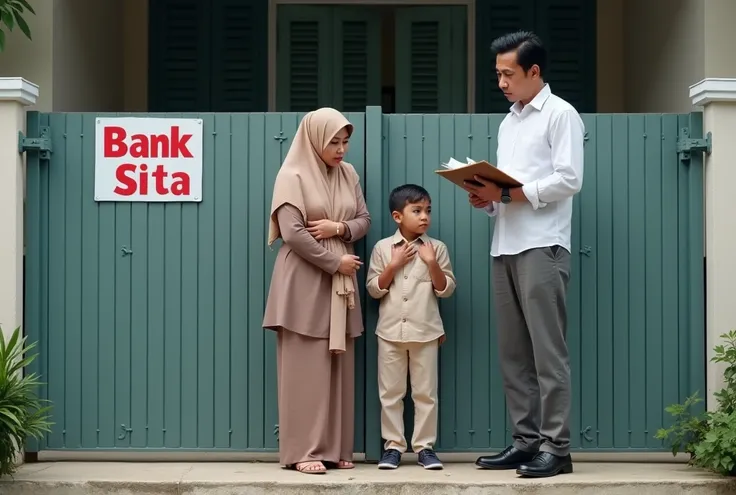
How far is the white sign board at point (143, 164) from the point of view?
20.5 feet

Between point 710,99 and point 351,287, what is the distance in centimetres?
205

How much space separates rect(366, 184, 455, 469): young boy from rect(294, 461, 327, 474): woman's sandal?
1.09 ft

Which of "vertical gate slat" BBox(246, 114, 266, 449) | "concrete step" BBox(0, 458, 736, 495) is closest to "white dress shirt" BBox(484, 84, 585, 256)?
"concrete step" BBox(0, 458, 736, 495)

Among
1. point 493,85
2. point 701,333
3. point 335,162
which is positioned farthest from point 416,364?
point 493,85

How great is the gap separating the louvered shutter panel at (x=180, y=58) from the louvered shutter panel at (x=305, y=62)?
1.93 feet

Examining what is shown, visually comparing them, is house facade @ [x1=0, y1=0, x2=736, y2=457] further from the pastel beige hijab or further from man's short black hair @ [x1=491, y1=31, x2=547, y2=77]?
man's short black hair @ [x1=491, y1=31, x2=547, y2=77]

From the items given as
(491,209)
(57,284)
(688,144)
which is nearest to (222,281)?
(57,284)

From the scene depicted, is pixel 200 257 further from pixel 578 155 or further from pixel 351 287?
pixel 578 155

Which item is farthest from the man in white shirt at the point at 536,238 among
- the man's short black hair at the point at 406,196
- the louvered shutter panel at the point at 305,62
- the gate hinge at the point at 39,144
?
the louvered shutter panel at the point at 305,62

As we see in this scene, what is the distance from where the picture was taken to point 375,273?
6035mm

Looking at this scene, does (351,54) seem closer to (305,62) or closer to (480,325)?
(305,62)

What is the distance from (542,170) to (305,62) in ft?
12.7

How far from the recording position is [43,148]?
A: 618 centimetres

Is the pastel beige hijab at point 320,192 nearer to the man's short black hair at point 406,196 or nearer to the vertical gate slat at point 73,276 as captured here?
the man's short black hair at point 406,196
